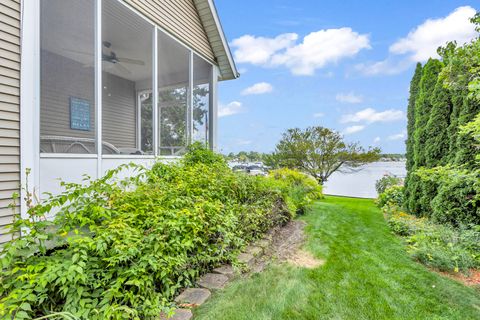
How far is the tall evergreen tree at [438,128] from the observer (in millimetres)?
5578

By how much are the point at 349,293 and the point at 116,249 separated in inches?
89.6

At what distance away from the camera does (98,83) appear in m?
3.68

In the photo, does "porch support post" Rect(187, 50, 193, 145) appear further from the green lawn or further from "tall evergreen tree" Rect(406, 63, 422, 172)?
"tall evergreen tree" Rect(406, 63, 422, 172)

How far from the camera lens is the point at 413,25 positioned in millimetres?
9250

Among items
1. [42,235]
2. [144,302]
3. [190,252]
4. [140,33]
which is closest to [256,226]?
[190,252]

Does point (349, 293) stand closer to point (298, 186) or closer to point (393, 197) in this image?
point (298, 186)

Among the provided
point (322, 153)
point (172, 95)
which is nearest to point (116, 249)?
point (172, 95)

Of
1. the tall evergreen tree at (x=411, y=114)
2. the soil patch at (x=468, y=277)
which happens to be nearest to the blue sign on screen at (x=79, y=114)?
the soil patch at (x=468, y=277)

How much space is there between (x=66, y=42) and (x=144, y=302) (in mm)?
3692

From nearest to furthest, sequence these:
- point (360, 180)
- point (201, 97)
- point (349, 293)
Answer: point (349, 293), point (201, 97), point (360, 180)

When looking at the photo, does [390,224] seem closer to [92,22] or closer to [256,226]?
[256,226]

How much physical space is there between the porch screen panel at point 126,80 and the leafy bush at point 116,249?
1819 mm

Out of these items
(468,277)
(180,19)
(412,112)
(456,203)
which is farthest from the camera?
(412,112)

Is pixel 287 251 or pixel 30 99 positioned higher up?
pixel 30 99
